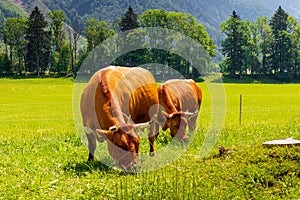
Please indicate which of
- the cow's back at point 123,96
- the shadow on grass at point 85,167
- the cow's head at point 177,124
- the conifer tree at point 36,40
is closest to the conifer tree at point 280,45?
the conifer tree at point 36,40

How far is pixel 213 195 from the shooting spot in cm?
730

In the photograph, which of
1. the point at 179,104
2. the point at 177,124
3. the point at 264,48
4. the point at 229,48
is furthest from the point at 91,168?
the point at 264,48

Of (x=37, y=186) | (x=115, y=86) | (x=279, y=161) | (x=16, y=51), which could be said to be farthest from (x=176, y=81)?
(x=16, y=51)

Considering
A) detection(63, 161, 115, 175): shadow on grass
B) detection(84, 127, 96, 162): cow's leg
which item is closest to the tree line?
detection(84, 127, 96, 162): cow's leg

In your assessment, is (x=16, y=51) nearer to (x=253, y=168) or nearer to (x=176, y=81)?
(x=176, y=81)

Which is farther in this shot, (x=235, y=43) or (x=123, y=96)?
(x=235, y=43)

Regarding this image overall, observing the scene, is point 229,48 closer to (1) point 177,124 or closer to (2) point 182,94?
(2) point 182,94

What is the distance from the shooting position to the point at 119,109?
9359 mm

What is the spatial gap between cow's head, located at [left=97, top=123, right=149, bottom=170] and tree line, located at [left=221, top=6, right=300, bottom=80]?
3288 inches

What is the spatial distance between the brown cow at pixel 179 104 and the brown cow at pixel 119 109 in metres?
0.83

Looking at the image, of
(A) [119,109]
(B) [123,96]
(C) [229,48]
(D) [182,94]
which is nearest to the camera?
(A) [119,109]

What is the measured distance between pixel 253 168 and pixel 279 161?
0.75 metres

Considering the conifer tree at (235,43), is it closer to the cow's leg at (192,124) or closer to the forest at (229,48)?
the forest at (229,48)

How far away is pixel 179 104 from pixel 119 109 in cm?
562
